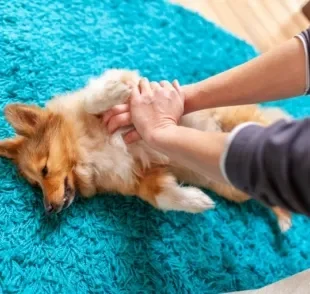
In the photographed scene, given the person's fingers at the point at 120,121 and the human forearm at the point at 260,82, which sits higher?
the human forearm at the point at 260,82

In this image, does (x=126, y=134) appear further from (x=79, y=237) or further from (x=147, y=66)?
(x=147, y=66)

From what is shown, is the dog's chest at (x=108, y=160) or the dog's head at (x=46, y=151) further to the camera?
the dog's chest at (x=108, y=160)

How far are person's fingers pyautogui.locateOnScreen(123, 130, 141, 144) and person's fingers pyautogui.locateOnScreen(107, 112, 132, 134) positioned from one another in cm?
4

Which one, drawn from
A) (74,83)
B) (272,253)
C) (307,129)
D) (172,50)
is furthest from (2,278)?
(172,50)

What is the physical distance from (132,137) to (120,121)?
0.09 metres

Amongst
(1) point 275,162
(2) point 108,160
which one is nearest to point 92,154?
(2) point 108,160

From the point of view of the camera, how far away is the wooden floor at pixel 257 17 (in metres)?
3.21

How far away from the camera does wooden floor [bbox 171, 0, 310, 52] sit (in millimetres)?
3215

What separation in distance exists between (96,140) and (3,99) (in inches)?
24.1

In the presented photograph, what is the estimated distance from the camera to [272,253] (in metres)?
2.35

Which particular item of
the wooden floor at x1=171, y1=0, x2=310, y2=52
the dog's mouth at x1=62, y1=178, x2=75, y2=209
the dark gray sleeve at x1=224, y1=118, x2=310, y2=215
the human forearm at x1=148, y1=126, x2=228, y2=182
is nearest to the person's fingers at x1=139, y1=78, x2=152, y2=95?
the human forearm at x1=148, y1=126, x2=228, y2=182

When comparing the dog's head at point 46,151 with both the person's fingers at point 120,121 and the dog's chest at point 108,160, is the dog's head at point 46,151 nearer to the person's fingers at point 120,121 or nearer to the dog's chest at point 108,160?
the dog's chest at point 108,160

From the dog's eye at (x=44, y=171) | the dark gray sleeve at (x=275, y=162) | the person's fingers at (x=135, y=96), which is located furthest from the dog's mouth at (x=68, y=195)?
the dark gray sleeve at (x=275, y=162)

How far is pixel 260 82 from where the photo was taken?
1838 millimetres
